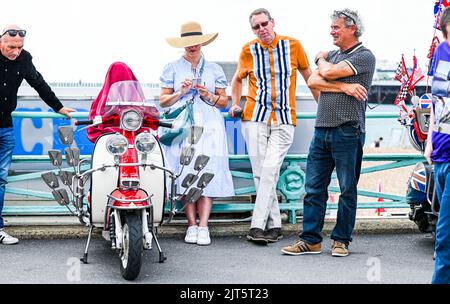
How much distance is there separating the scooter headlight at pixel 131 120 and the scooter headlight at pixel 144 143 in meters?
0.13

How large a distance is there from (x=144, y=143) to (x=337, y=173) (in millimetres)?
1553

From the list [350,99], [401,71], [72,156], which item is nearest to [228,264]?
[72,156]

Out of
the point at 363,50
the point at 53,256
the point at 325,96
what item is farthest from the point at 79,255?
the point at 363,50

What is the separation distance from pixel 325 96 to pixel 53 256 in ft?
8.02

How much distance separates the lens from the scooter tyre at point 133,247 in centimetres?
510

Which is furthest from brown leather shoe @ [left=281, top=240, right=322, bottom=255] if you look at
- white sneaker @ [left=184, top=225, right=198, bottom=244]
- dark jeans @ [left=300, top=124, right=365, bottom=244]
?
white sneaker @ [left=184, top=225, right=198, bottom=244]

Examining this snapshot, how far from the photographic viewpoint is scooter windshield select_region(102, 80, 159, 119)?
557 centimetres

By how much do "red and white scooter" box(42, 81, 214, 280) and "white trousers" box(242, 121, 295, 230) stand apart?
→ 29.7 inches

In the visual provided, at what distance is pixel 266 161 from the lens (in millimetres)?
6473

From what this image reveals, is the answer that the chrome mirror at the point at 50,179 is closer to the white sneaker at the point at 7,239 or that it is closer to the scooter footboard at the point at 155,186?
the scooter footboard at the point at 155,186

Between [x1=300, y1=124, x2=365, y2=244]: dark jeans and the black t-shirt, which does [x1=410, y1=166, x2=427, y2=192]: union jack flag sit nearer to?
[x1=300, y1=124, x2=365, y2=244]: dark jeans

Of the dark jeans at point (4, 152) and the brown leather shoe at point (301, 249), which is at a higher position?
the dark jeans at point (4, 152)

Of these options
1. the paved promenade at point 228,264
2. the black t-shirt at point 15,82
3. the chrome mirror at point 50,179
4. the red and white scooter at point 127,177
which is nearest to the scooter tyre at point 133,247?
the red and white scooter at point 127,177

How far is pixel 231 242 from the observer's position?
655 centimetres
